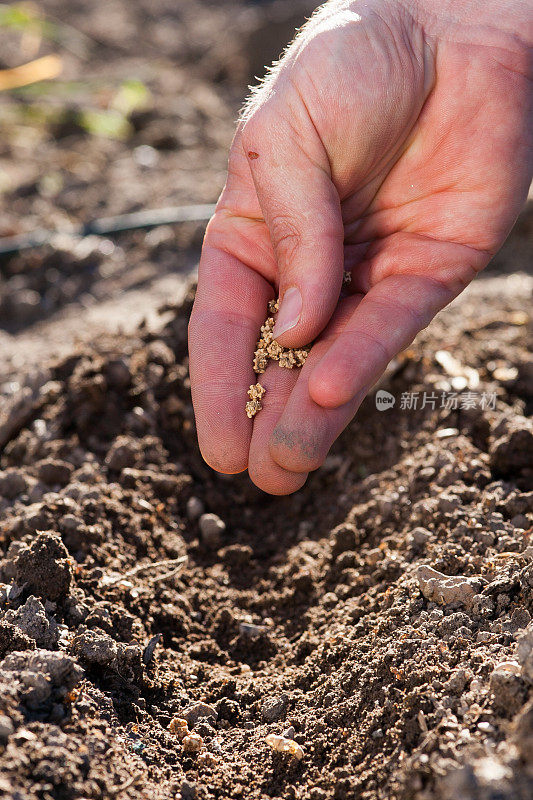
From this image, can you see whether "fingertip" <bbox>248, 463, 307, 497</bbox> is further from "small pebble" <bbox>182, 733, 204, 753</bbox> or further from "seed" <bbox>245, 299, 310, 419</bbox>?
"small pebble" <bbox>182, 733, 204, 753</bbox>

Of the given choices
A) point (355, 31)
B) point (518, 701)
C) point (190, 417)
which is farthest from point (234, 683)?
point (355, 31)

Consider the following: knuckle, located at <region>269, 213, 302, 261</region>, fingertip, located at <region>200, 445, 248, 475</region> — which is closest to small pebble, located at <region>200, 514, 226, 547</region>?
fingertip, located at <region>200, 445, 248, 475</region>

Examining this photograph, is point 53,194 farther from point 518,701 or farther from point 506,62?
point 518,701

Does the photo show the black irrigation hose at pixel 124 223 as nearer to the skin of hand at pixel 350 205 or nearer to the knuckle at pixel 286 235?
the skin of hand at pixel 350 205

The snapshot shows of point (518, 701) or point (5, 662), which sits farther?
point (5, 662)

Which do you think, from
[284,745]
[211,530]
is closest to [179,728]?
[284,745]

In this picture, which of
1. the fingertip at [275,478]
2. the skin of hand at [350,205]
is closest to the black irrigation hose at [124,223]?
the skin of hand at [350,205]
